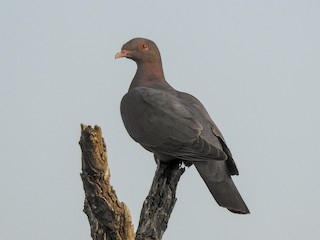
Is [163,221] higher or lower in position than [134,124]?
lower

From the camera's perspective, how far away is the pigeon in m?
6.58

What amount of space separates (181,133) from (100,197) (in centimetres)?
177

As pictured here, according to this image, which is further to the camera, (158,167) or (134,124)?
(134,124)

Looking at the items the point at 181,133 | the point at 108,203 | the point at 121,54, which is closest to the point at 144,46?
the point at 121,54

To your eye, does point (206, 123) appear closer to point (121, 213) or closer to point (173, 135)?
point (173, 135)

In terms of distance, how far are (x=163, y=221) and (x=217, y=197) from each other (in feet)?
2.47

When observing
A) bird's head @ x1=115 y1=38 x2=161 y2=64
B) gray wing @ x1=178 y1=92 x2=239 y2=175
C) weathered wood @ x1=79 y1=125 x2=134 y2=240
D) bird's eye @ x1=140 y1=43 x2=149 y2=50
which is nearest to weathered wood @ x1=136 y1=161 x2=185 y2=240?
weathered wood @ x1=79 y1=125 x2=134 y2=240

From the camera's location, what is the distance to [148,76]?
26.7ft

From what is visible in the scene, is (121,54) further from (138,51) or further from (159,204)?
(159,204)

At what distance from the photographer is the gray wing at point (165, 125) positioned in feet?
22.2

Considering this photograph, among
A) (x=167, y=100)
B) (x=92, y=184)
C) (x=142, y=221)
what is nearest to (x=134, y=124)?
(x=167, y=100)

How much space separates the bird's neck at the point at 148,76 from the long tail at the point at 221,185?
1.60m

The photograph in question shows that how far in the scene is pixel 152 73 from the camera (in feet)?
27.0

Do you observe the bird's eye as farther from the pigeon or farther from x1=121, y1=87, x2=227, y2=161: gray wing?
x1=121, y1=87, x2=227, y2=161: gray wing
